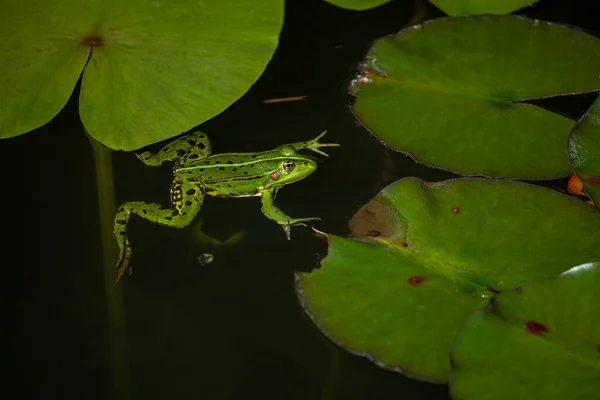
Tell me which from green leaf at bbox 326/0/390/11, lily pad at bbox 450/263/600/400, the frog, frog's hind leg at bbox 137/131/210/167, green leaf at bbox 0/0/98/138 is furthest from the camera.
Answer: green leaf at bbox 326/0/390/11

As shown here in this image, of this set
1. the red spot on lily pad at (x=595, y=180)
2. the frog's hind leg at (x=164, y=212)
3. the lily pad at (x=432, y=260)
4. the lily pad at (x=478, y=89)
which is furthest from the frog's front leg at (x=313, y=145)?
the red spot on lily pad at (x=595, y=180)

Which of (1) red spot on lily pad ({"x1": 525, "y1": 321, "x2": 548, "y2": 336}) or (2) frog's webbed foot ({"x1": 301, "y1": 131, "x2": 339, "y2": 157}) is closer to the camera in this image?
(1) red spot on lily pad ({"x1": 525, "y1": 321, "x2": 548, "y2": 336})

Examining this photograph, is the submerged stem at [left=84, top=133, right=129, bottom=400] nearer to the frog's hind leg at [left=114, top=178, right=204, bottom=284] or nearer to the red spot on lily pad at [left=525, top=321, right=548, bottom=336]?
the frog's hind leg at [left=114, top=178, right=204, bottom=284]

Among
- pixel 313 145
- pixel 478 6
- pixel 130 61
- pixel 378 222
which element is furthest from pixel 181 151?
pixel 478 6

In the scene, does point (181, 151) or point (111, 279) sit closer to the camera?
point (111, 279)

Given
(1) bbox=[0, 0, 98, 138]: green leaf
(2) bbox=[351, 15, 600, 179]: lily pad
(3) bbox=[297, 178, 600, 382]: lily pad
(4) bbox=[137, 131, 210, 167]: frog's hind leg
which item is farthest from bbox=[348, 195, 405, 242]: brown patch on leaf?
(1) bbox=[0, 0, 98, 138]: green leaf

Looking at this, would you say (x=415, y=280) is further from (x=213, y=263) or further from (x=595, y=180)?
(x=213, y=263)
